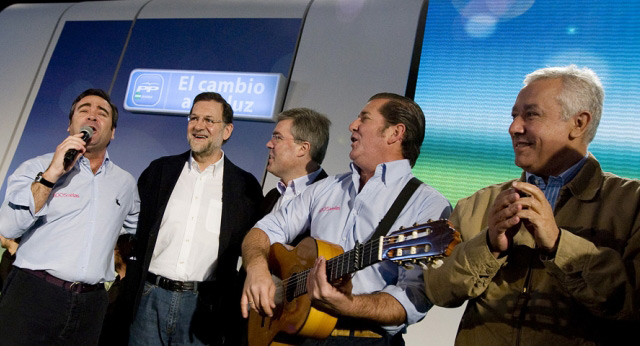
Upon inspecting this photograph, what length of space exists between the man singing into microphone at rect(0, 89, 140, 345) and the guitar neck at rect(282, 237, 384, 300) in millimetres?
1300

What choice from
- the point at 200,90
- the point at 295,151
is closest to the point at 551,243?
the point at 295,151

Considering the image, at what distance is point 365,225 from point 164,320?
1.30m

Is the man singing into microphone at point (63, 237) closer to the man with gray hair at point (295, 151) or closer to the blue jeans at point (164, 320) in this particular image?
the blue jeans at point (164, 320)

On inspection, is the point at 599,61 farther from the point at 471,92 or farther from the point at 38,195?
the point at 38,195

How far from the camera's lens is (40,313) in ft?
8.93

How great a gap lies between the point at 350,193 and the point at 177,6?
372 centimetres

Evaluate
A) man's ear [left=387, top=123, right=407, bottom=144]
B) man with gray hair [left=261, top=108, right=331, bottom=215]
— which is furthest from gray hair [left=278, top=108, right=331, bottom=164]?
man's ear [left=387, top=123, right=407, bottom=144]

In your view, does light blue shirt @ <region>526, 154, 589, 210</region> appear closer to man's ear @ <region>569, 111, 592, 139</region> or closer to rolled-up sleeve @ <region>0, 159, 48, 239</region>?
man's ear @ <region>569, 111, 592, 139</region>

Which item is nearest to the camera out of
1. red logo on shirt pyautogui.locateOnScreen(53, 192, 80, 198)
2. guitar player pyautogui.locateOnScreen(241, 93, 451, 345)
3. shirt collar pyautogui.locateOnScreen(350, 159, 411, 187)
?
guitar player pyautogui.locateOnScreen(241, 93, 451, 345)

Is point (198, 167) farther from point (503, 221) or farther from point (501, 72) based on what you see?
point (501, 72)

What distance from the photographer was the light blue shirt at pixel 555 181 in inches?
76.3

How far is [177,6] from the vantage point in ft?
18.1

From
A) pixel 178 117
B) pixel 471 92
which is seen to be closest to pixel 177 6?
pixel 178 117

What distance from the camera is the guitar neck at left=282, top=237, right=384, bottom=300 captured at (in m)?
1.84
